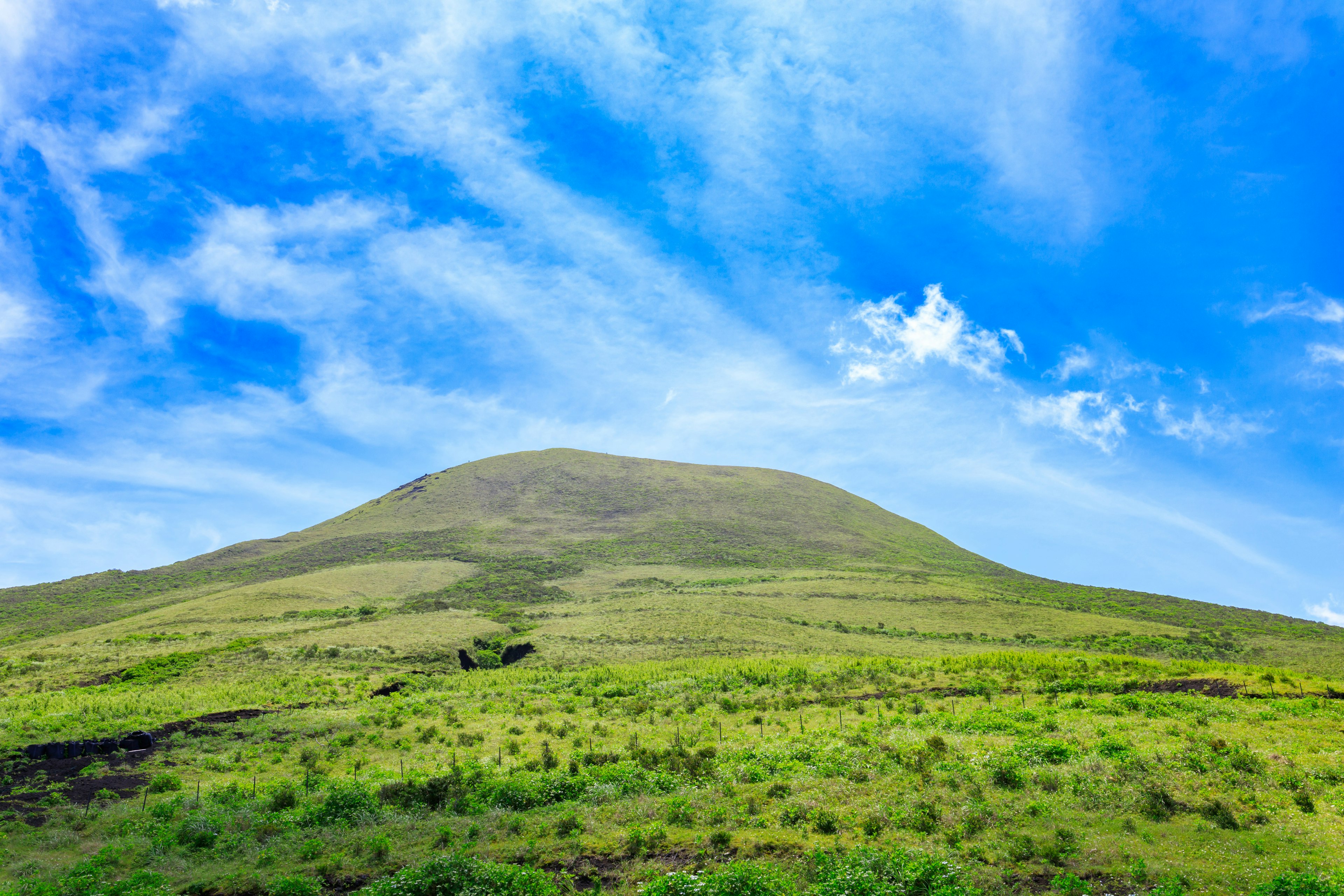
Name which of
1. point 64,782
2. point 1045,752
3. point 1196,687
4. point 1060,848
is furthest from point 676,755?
point 1196,687

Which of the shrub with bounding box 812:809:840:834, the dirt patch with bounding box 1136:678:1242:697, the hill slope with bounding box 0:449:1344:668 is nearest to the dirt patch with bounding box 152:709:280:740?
the hill slope with bounding box 0:449:1344:668

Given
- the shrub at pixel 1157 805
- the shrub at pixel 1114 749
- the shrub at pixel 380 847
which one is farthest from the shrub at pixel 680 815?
the shrub at pixel 1114 749

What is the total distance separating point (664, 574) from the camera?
322ft

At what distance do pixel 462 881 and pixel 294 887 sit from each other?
3756 millimetres

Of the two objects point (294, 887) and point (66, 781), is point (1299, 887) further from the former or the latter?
point (66, 781)

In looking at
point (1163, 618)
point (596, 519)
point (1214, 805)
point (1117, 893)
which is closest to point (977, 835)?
point (1117, 893)

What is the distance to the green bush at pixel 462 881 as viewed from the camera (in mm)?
12984

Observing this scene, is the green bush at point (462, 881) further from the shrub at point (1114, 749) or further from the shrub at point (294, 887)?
the shrub at point (1114, 749)

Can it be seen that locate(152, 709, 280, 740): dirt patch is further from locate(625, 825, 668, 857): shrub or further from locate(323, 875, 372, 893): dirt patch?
locate(625, 825, 668, 857): shrub

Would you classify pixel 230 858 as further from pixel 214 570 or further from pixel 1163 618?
pixel 214 570

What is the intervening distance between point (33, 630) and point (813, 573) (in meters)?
99.0

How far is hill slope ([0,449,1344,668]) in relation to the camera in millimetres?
64312

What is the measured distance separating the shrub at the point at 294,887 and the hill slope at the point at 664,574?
3976 cm

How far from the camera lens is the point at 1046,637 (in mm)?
62062
